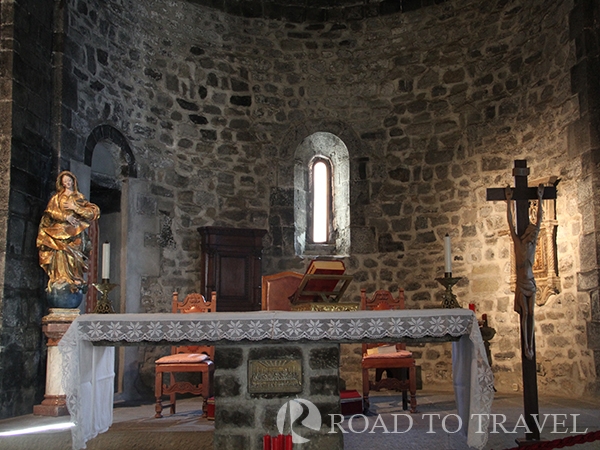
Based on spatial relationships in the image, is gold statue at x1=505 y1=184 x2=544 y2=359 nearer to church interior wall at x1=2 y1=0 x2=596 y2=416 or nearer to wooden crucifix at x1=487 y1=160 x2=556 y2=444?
wooden crucifix at x1=487 y1=160 x2=556 y2=444

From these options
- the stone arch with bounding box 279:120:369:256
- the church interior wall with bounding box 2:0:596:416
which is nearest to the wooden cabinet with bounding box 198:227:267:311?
the church interior wall with bounding box 2:0:596:416

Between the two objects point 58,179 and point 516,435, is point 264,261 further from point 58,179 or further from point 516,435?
point 516,435

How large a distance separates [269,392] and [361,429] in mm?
1305

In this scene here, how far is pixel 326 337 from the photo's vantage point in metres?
3.86

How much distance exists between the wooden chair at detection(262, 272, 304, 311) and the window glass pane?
10.9ft

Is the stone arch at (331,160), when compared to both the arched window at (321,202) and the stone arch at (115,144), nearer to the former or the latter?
the arched window at (321,202)

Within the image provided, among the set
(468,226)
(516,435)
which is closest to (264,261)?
(468,226)

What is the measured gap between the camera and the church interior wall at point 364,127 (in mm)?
7562

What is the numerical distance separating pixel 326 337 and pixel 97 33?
550cm

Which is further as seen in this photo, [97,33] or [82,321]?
[97,33]

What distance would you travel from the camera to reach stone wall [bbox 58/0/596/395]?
7.70 metres

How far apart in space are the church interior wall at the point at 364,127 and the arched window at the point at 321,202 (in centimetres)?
56

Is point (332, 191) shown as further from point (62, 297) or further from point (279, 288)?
point (62, 297)

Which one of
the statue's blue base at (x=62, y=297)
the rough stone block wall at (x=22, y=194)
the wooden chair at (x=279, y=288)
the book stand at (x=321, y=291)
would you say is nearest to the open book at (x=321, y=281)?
the book stand at (x=321, y=291)
